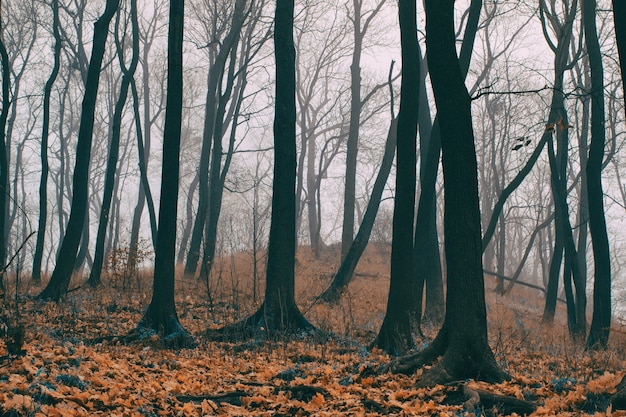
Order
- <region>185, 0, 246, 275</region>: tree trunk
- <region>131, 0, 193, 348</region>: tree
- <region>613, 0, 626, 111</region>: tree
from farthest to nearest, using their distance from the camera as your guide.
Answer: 1. <region>185, 0, 246, 275</region>: tree trunk
2. <region>131, 0, 193, 348</region>: tree
3. <region>613, 0, 626, 111</region>: tree

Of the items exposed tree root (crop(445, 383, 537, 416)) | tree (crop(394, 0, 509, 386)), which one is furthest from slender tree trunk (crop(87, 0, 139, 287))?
exposed tree root (crop(445, 383, 537, 416))

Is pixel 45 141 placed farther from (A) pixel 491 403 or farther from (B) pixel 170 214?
(A) pixel 491 403

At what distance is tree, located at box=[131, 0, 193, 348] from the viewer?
34.1 ft

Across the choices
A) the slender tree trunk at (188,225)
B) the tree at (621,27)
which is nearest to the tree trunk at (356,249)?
the tree at (621,27)

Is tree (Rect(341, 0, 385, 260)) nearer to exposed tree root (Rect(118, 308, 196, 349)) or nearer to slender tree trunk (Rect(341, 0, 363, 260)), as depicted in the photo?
slender tree trunk (Rect(341, 0, 363, 260))

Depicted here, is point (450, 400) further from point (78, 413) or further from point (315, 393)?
point (78, 413)

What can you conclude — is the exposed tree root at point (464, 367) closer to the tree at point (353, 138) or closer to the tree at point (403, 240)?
the tree at point (403, 240)

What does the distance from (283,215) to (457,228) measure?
4548 millimetres

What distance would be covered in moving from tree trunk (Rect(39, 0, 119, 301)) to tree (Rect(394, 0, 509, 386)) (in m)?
8.74

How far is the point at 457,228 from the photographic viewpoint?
287 inches

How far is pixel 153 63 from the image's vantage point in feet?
109

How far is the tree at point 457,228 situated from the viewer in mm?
7066

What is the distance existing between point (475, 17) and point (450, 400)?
35.0 feet

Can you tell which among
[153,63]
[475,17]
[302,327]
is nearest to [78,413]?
[302,327]
